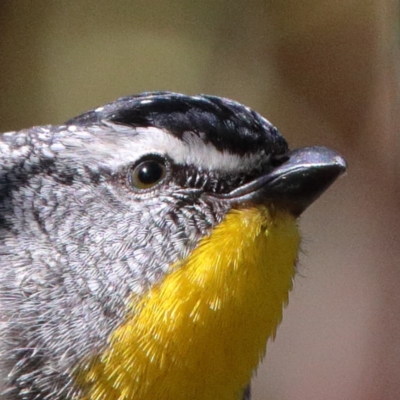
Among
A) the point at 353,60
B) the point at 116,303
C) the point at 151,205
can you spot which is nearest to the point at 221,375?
the point at 116,303

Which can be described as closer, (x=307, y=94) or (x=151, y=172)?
(x=151, y=172)

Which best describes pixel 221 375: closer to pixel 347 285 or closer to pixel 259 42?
pixel 347 285

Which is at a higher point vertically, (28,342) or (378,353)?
(28,342)

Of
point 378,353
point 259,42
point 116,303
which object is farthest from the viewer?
point 259,42

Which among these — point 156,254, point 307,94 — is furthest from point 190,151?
point 307,94

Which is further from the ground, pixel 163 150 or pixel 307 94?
pixel 307 94

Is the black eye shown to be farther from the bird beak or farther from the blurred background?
the blurred background

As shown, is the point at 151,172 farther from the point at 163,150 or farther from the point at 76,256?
the point at 76,256
